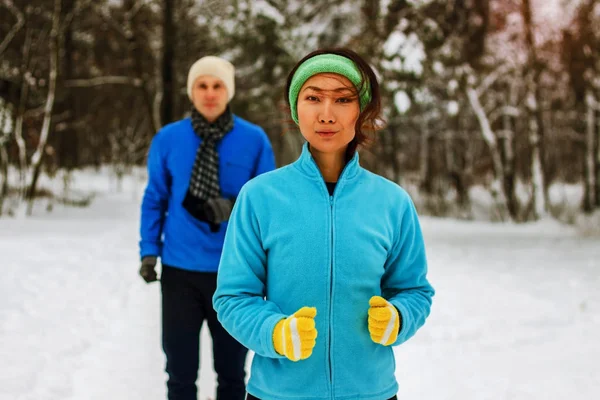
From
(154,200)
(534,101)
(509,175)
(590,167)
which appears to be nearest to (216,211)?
(154,200)

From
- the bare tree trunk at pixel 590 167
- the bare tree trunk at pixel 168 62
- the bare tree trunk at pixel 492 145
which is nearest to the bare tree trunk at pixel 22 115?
the bare tree trunk at pixel 168 62

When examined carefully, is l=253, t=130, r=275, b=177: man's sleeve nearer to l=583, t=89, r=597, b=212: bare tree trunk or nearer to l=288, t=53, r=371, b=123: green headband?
l=288, t=53, r=371, b=123: green headband

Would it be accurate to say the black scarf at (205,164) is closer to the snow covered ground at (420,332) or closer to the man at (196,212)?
the man at (196,212)

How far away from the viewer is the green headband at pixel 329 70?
1488mm

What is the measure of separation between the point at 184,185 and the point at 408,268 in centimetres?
157

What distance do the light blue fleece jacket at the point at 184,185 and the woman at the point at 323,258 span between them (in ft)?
4.29

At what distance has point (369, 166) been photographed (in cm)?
1867

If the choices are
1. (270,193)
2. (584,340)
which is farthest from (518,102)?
(270,193)

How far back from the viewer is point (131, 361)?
4.27m

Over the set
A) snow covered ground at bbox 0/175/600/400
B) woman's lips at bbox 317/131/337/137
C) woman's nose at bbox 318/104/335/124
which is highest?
woman's nose at bbox 318/104/335/124

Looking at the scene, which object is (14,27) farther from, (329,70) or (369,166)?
(329,70)

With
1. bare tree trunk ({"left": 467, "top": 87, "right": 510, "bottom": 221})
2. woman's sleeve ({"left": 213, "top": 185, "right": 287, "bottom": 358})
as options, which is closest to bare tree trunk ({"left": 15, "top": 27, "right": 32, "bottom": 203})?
bare tree trunk ({"left": 467, "top": 87, "right": 510, "bottom": 221})

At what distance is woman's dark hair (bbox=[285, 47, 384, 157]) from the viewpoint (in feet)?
5.06

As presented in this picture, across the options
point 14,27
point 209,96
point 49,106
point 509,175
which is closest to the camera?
point 209,96
